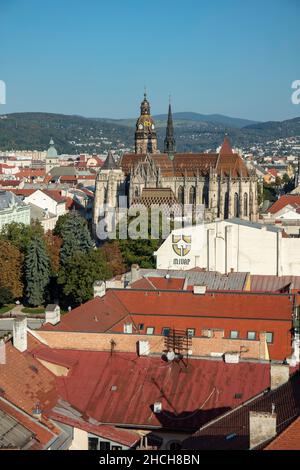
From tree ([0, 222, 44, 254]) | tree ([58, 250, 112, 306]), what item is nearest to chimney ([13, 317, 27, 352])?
tree ([58, 250, 112, 306])

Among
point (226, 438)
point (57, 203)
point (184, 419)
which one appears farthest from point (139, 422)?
point (57, 203)

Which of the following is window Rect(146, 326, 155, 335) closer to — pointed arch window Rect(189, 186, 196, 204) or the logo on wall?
the logo on wall

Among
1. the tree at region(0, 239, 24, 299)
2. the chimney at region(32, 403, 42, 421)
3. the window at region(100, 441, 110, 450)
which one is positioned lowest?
the tree at region(0, 239, 24, 299)

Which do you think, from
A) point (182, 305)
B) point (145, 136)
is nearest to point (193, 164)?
point (145, 136)
